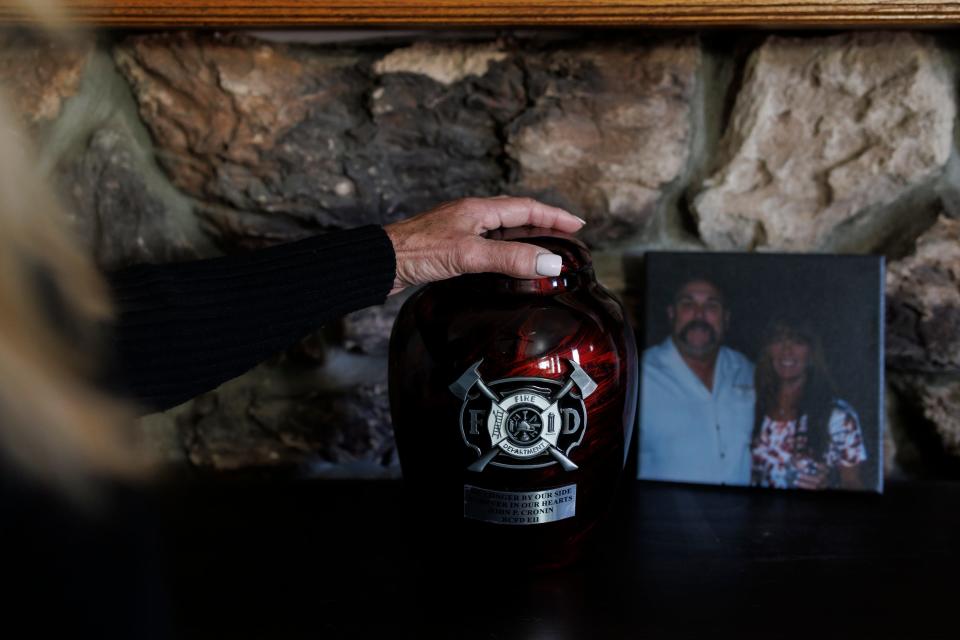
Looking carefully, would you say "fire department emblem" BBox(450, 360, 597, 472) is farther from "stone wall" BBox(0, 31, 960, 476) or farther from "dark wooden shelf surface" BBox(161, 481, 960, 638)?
"stone wall" BBox(0, 31, 960, 476)

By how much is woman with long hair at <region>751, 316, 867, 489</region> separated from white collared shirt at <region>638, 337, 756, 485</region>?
17 mm

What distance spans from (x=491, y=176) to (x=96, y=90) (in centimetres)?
45

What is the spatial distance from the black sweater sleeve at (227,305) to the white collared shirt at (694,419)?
0.34m

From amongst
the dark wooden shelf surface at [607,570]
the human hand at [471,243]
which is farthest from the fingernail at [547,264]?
the dark wooden shelf surface at [607,570]

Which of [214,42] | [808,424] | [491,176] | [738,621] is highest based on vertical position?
[214,42]

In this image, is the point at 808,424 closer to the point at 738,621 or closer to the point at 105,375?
the point at 738,621

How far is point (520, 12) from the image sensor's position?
2.71ft

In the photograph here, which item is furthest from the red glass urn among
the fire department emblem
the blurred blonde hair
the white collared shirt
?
the blurred blonde hair

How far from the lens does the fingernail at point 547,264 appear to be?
75 centimetres

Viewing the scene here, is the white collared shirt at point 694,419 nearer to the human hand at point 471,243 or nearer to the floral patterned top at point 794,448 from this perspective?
the floral patterned top at point 794,448

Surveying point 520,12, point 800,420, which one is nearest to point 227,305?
point 520,12

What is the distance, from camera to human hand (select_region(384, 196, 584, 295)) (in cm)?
75

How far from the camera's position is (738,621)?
2.35 ft

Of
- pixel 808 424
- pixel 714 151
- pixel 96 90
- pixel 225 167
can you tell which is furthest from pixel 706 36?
pixel 96 90
